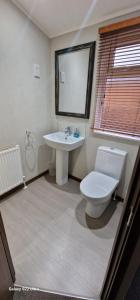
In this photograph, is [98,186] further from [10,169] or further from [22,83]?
[22,83]

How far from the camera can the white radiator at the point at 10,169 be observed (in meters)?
1.79

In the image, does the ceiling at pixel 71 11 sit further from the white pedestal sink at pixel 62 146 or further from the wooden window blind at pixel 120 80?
the white pedestal sink at pixel 62 146

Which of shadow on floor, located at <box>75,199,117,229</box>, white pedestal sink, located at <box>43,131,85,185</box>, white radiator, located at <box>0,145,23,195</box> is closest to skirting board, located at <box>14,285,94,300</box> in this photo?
shadow on floor, located at <box>75,199,117,229</box>

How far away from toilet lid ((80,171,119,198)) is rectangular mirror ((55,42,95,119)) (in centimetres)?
83

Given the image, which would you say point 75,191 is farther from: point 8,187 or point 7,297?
point 7,297

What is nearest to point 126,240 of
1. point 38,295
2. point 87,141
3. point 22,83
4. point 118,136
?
point 38,295

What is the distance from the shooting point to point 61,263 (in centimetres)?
127

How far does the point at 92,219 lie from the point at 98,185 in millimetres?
428

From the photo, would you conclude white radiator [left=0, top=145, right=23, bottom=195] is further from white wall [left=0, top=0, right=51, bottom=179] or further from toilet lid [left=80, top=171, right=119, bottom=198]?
toilet lid [left=80, top=171, right=119, bottom=198]

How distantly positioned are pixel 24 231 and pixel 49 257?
39cm

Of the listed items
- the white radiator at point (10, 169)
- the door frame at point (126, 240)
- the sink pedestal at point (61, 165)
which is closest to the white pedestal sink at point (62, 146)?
the sink pedestal at point (61, 165)

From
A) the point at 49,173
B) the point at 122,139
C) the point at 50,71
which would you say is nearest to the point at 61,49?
the point at 50,71

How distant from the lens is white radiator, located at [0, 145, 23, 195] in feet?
5.88

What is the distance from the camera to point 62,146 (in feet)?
6.14
